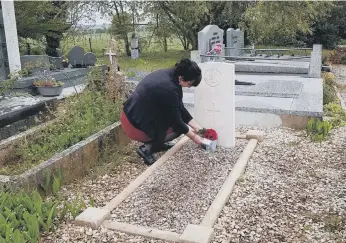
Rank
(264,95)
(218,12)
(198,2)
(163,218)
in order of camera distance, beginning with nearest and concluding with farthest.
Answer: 1. (163,218)
2. (264,95)
3. (198,2)
4. (218,12)

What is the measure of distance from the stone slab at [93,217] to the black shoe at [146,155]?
1290 mm

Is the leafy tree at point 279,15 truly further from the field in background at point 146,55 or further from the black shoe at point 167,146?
the black shoe at point 167,146

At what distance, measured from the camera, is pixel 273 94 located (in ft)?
23.6

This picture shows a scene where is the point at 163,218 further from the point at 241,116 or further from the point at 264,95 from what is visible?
the point at 264,95

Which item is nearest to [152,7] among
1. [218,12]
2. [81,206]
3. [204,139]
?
[218,12]

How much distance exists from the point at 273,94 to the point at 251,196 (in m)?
3.85

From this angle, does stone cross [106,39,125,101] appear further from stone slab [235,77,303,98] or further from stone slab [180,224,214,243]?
stone slab [180,224,214,243]

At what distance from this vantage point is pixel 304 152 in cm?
485

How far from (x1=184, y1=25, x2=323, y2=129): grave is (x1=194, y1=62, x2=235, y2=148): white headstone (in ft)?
0.16

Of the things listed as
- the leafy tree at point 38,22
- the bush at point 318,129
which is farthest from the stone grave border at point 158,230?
the leafy tree at point 38,22

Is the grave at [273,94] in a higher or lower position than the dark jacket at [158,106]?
lower

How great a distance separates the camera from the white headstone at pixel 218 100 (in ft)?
15.4

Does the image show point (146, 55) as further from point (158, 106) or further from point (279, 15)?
point (158, 106)

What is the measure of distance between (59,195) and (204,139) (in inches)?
68.9
